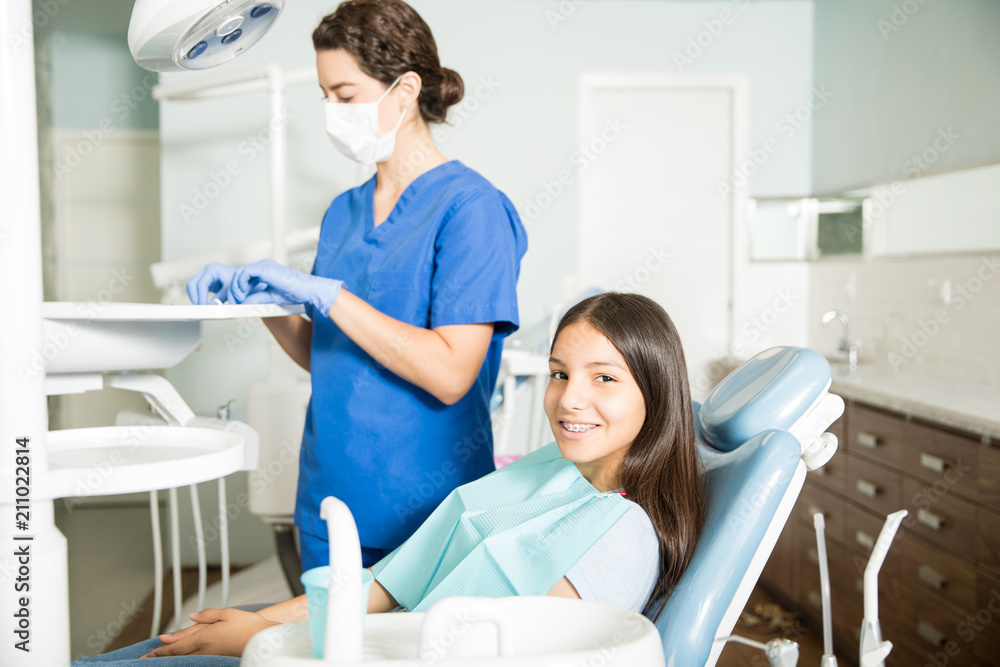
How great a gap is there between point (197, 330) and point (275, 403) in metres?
1.54

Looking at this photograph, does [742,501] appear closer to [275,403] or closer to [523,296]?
[275,403]

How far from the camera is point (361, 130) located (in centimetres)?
126

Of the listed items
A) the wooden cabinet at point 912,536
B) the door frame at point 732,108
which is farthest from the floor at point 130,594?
the door frame at point 732,108

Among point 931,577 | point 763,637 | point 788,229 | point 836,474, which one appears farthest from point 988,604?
point 788,229

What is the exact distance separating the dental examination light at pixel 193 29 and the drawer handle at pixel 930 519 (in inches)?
71.0

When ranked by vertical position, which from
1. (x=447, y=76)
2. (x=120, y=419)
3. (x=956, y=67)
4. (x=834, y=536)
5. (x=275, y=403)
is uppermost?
Result: (x=956, y=67)

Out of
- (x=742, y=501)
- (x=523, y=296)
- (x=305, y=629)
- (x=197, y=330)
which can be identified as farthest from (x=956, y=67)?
(x=305, y=629)

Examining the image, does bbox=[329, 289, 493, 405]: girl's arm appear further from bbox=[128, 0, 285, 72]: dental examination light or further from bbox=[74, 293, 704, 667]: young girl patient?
bbox=[128, 0, 285, 72]: dental examination light

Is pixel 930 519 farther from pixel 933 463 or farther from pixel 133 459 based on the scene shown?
pixel 133 459

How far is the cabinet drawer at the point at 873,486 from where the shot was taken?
2.13m

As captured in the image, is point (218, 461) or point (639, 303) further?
point (639, 303)

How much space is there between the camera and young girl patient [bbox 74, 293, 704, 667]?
94cm

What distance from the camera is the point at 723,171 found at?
354 cm

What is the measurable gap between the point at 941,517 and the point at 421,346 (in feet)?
4.80
